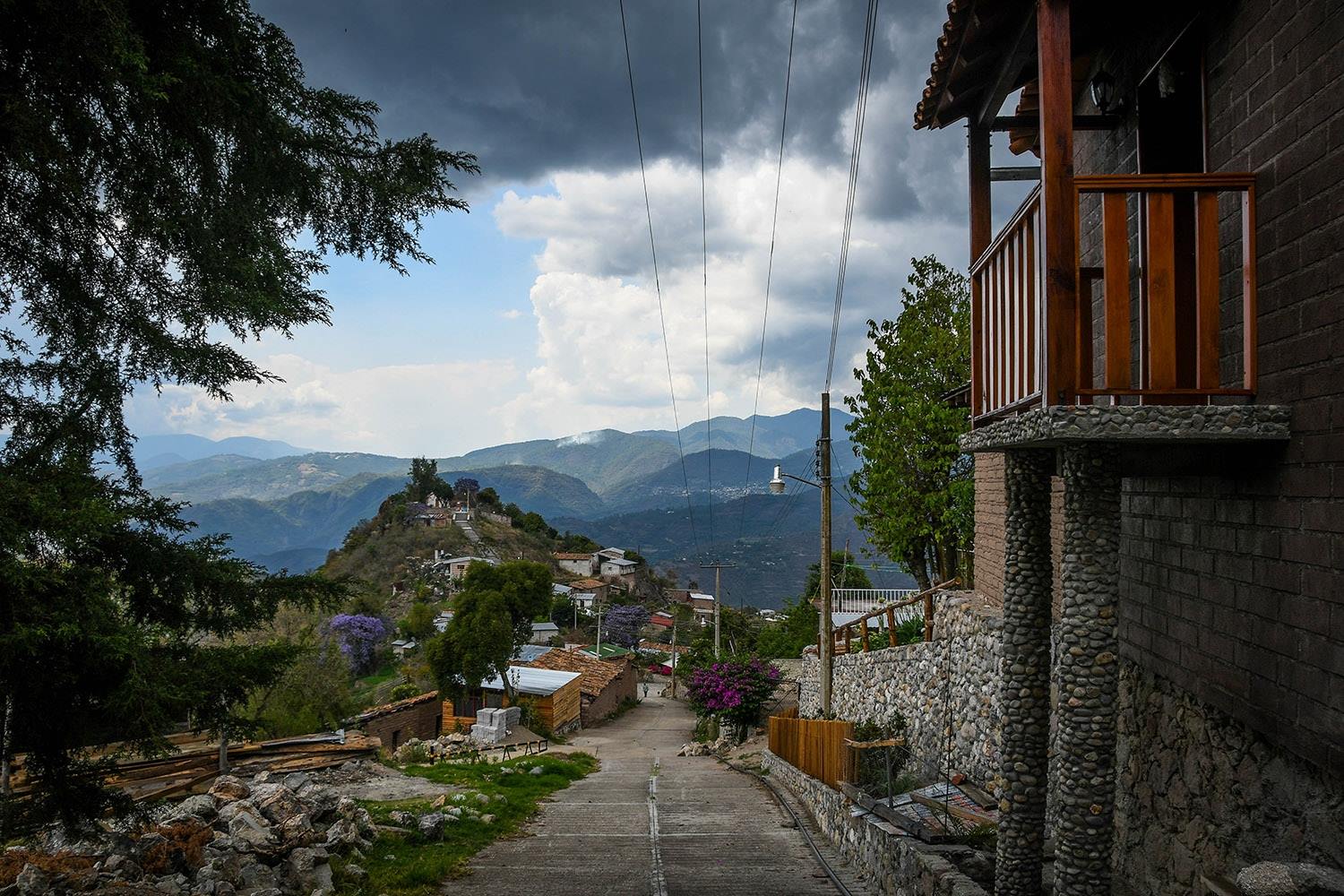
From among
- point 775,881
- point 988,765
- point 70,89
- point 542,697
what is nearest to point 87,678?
point 70,89

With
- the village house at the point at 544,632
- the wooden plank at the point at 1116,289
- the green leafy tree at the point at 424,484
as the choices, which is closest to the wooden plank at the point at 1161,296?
the wooden plank at the point at 1116,289

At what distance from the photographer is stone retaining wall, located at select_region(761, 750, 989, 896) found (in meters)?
6.28

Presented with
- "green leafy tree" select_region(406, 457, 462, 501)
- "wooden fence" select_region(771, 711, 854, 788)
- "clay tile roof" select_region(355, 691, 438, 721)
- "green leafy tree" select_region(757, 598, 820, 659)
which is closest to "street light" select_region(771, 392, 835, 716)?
"wooden fence" select_region(771, 711, 854, 788)

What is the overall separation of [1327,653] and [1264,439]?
3.46 feet

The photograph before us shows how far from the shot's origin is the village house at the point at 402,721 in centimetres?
2760

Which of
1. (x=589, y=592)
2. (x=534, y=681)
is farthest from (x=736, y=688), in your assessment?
(x=589, y=592)

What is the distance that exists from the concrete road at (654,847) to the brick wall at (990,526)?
15.2 feet

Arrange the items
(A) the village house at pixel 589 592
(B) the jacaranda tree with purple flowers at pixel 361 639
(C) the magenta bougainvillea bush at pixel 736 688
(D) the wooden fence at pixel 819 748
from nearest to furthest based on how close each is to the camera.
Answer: (D) the wooden fence at pixel 819 748 → (C) the magenta bougainvillea bush at pixel 736 688 → (B) the jacaranda tree with purple flowers at pixel 361 639 → (A) the village house at pixel 589 592

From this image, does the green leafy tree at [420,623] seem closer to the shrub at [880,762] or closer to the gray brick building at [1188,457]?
the shrub at [880,762]

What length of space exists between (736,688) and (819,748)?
1333cm

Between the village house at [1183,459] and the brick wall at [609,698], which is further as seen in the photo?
the brick wall at [609,698]

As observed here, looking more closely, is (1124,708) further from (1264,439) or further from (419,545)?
(419,545)

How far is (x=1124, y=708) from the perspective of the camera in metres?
6.39

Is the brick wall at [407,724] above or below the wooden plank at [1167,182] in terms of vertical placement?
below
